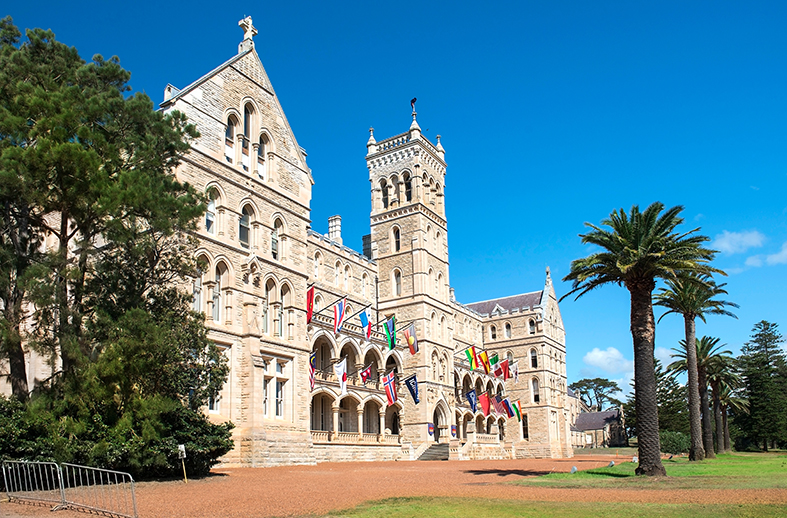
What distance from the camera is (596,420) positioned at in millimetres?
106250

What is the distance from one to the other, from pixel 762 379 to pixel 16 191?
75.3 metres

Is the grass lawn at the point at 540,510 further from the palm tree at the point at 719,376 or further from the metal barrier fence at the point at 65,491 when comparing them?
the palm tree at the point at 719,376

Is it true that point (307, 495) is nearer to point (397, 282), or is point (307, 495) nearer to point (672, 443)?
point (397, 282)

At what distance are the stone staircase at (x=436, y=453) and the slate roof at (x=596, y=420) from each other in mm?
66555

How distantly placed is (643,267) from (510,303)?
4787 cm

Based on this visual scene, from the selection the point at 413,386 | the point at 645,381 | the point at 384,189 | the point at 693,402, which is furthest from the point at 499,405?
the point at 645,381

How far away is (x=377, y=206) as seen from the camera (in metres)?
53.2

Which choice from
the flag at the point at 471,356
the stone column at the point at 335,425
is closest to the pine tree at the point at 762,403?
the flag at the point at 471,356

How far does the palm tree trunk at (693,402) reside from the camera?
35.3m

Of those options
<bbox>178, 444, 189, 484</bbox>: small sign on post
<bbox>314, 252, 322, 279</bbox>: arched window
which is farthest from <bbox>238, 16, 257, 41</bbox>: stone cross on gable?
<bbox>178, 444, 189, 484</bbox>: small sign on post

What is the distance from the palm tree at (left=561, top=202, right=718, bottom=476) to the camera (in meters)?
23.4

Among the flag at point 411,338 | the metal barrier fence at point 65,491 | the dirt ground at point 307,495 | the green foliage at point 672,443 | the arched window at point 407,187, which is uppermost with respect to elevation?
the arched window at point 407,187

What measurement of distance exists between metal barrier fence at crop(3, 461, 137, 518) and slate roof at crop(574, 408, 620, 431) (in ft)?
319

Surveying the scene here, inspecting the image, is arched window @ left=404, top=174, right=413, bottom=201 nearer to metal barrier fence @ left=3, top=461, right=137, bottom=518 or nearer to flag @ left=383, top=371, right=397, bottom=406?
flag @ left=383, top=371, right=397, bottom=406
